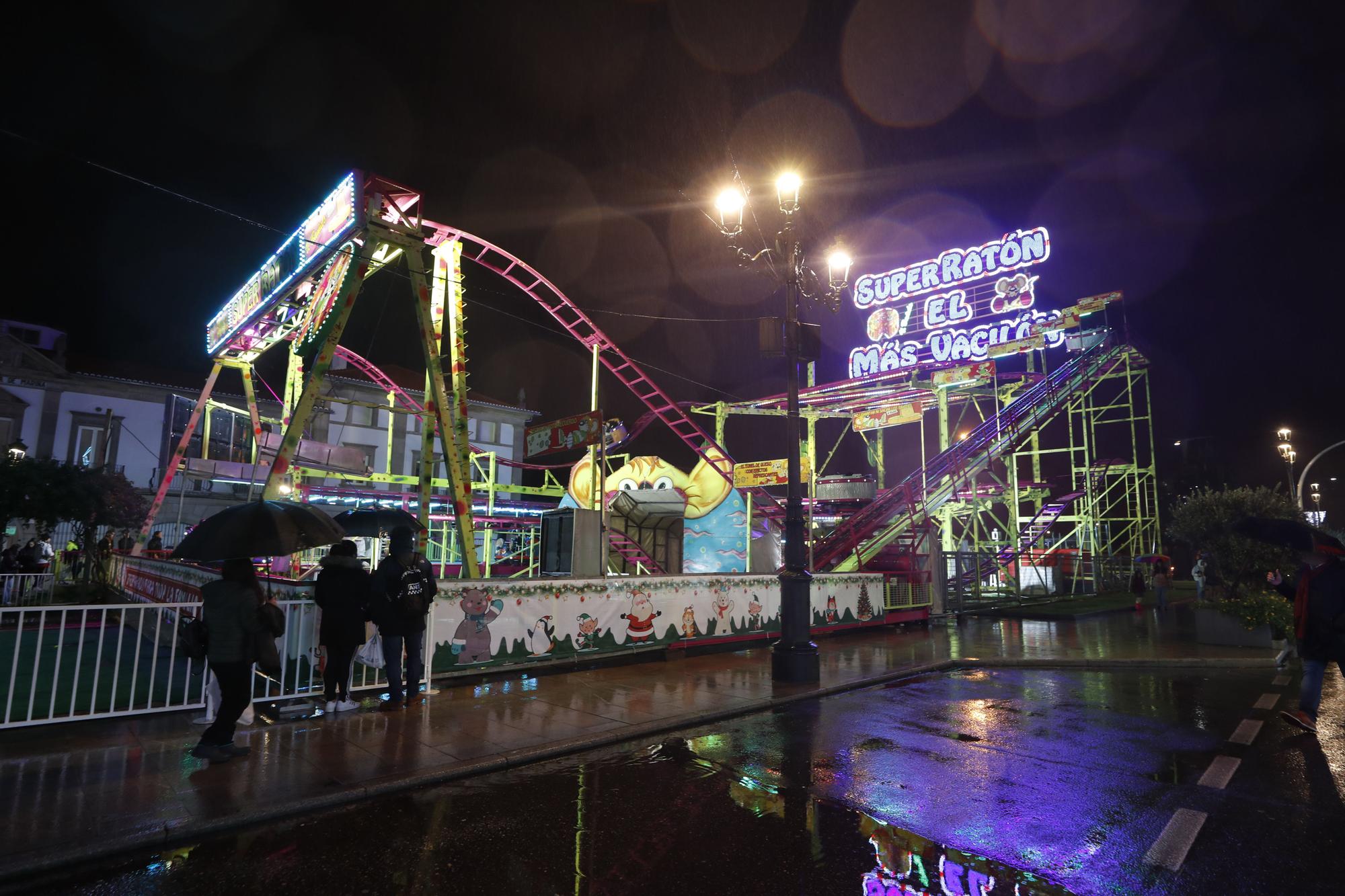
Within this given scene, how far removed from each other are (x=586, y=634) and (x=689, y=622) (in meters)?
2.18

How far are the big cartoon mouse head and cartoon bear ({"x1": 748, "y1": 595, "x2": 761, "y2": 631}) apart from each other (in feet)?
18.3

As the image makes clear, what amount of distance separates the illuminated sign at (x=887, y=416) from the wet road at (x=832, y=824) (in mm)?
25024

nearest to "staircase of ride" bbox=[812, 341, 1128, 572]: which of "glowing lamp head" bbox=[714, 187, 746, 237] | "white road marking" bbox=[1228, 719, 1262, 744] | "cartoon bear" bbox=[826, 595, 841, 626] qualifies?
"cartoon bear" bbox=[826, 595, 841, 626]

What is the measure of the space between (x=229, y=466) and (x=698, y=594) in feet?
48.2

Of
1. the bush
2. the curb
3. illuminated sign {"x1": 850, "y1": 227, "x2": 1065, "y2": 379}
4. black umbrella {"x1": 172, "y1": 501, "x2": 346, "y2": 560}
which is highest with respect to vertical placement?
illuminated sign {"x1": 850, "y1": 227, "x2": 1065, "y2": 379}

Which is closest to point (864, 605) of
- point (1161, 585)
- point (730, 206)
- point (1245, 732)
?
point (1245, 732)

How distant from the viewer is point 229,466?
1953 centimetres

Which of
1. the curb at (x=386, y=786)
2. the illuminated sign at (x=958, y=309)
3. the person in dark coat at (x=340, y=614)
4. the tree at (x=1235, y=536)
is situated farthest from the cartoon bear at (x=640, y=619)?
the illuminated sign at (x=958, y=309)

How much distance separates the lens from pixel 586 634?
423 inches

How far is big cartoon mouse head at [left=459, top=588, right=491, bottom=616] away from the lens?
931 centimetres

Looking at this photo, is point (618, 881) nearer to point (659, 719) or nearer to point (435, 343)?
point (659, 719)

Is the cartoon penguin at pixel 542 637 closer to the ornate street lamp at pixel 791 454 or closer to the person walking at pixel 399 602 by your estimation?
the person walking at pixel 399 602

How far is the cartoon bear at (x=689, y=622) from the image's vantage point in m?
12.1

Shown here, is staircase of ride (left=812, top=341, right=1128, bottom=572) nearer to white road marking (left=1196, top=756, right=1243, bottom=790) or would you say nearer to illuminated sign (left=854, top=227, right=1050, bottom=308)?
illuminated sign (left=854, top=227, right=1050, bottom=308)
